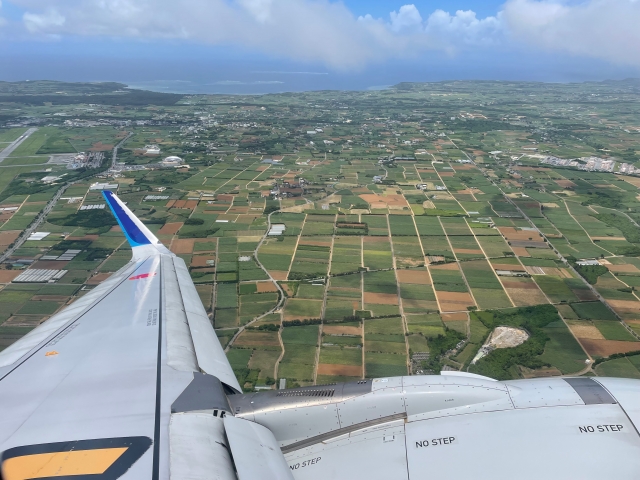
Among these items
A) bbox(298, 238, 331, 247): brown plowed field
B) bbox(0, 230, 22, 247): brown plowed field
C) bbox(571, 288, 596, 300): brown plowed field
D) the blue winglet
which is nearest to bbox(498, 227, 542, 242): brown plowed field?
bbox(571, 288, 596, 300): brown plowed field

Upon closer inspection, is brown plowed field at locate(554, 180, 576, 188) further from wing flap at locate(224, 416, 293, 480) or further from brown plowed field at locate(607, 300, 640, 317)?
wing flap at locate(224, 416, 293, 480)

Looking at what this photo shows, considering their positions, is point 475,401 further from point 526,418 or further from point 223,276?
point 223,276

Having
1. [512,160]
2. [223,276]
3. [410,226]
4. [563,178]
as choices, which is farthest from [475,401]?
[512,160]

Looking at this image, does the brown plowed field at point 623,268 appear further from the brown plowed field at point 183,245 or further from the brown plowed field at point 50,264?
the brown plowed field at point 50,264

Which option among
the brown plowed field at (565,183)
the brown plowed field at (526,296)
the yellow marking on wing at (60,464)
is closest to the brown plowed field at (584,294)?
the brown plowed field at (526,296)

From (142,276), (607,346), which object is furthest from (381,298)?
(142,276)
